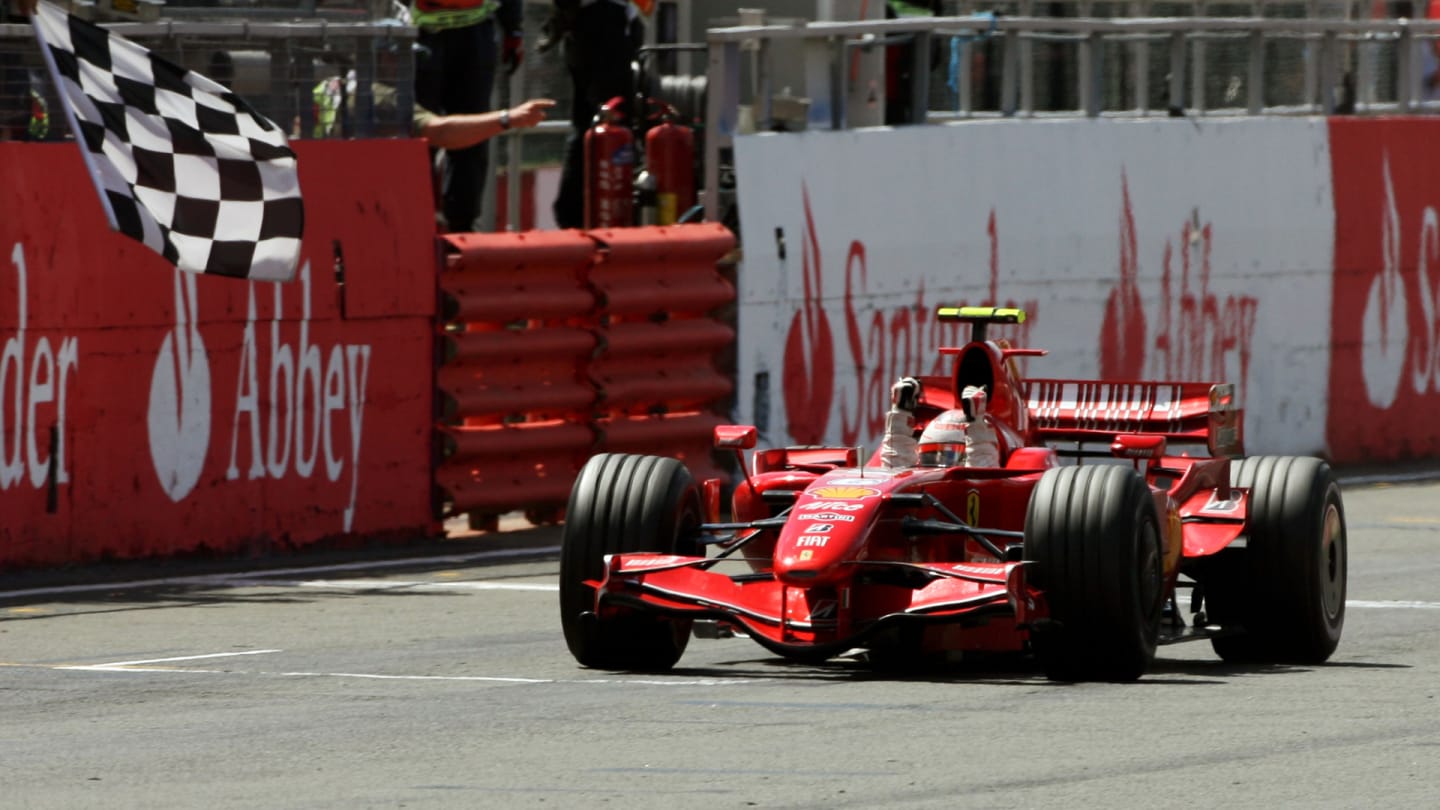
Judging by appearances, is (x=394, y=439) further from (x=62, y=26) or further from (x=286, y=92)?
(x=62, y=26)

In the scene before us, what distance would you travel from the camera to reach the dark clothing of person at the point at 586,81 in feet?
54.3

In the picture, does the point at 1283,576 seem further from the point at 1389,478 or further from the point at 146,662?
the point at 1389,478

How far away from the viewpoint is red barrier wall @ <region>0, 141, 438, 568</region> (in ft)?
42.2

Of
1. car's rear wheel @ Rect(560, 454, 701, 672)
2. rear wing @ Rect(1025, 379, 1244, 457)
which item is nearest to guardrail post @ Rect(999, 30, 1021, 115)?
rear wing @ Rect(1025, 379, 1244, 457)

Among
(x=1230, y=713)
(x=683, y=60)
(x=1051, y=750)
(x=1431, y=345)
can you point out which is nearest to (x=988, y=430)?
(x=1230, y=713)

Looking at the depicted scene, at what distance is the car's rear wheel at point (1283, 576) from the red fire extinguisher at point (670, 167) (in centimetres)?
691

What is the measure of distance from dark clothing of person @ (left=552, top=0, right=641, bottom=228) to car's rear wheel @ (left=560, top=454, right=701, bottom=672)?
719 centimetres

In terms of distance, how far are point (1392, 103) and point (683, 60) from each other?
545 centimetres

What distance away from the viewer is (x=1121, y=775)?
6.94m

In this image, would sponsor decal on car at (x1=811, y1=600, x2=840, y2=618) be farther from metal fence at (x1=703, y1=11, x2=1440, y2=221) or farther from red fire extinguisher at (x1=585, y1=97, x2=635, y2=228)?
metal fence at (x1=703, y1=11, x2=1440, y2=221)

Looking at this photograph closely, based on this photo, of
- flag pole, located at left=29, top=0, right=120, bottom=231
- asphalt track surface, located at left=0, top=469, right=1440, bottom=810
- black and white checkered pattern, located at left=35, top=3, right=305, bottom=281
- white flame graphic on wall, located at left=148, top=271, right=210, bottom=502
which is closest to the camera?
asphalt track surface, located at left=0, top=469, right=1440, bottom=810

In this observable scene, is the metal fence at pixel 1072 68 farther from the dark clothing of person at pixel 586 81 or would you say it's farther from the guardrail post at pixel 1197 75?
the dark clothing of person at pixel 586 81

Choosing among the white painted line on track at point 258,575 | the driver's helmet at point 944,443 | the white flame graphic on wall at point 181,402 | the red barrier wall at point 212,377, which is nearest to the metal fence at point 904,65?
the red barrier wall at point 212,377

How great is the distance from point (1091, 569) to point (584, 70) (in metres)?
8.75
